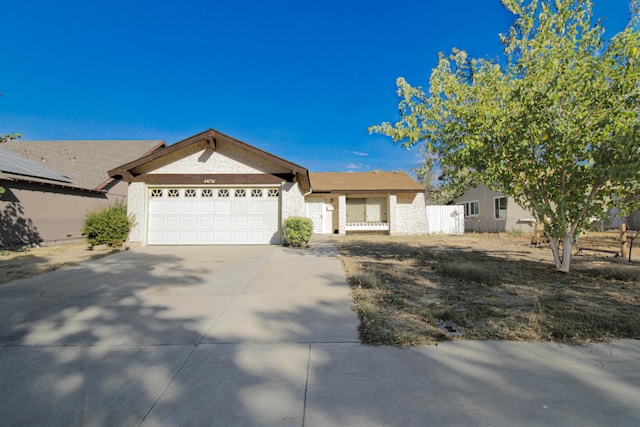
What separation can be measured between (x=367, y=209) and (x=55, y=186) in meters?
16.0

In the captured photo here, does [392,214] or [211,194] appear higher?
[211,194]

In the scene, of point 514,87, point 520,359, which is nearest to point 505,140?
point 514,87

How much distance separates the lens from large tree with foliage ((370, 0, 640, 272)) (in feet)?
18.4

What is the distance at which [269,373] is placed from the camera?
106 inches

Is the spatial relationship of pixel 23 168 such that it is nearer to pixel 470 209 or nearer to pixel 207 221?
pixel 207 221

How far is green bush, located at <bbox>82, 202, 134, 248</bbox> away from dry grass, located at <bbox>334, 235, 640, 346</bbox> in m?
8.52

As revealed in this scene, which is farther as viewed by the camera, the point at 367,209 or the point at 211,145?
the point at 367,209

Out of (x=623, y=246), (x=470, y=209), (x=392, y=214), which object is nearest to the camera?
(x=623, y=246)

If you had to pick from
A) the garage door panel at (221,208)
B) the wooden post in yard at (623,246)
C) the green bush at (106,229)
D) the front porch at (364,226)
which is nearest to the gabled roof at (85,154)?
the green bush at (106,229)

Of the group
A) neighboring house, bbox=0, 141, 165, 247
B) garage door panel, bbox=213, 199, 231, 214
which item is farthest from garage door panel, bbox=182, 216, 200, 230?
neighboring house, bbox=0, 141, 165, 247

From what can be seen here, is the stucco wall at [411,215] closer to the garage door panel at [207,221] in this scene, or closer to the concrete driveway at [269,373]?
the garage door panel at [207,221]

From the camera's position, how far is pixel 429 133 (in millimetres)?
7914

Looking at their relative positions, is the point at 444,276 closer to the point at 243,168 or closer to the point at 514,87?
the point at 514,87

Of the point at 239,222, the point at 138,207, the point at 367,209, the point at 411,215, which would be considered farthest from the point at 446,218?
the point at 138,207
